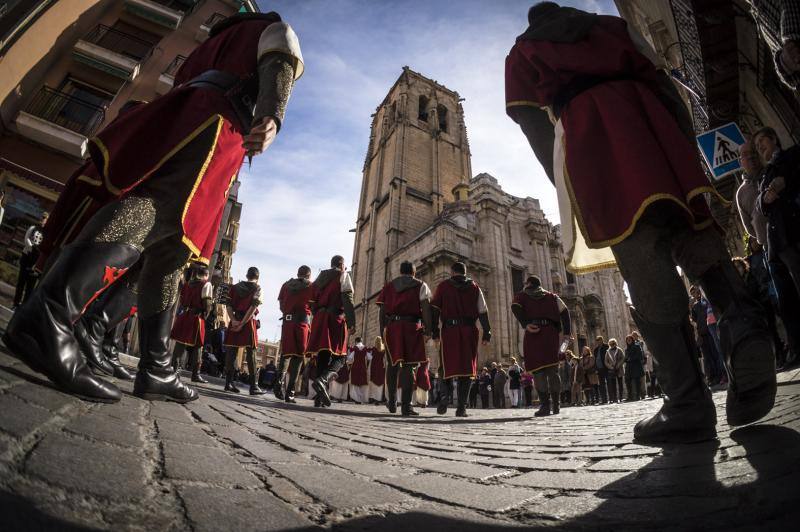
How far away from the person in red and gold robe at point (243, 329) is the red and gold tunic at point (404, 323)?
2526mm

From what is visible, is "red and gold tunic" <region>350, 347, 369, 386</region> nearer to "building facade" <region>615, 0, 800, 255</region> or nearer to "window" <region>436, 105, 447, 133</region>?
"building facade" <region>615, 0, 800, 255</region>

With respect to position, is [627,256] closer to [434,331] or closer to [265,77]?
[265,77]

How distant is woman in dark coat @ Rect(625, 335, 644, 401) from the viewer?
35.4 feet

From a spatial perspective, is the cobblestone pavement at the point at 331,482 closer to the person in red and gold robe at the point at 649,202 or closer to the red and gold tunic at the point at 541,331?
the person in red and gold robe at the point at 649,202

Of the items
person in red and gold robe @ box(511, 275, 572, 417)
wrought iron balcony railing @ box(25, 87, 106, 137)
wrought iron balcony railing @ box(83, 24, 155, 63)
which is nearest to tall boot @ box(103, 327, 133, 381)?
person in red and gold robe @ box(511, 275, 572, 417)

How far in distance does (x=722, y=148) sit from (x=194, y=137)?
26.4 ft

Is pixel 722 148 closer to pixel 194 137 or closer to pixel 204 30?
pixel 194 137

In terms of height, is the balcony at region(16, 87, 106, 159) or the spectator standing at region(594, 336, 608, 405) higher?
the balcony at region(16, 87, 106, 159)

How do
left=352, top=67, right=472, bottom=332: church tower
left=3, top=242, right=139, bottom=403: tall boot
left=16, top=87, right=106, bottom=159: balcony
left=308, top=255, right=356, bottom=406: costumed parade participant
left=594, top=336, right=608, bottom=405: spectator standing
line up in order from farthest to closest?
1. left=352, top=67, right=472, bottom=332: church tower
2. left=594, top=336, right=608, bottom=405: spectator standing
3. left=16, top=87, right=106, bottom=159: balcony
4. left=308, top=255, right=356, bottom=406: costumed parade participant
5. left=3, top=242, right=139, bottom=403: tall boot

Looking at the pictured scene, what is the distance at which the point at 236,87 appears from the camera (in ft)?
7.41

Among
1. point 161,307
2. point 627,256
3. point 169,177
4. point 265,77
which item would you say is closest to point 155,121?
point 169,177

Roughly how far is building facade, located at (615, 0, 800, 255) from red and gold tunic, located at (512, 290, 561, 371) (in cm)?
379

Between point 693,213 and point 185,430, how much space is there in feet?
7.57

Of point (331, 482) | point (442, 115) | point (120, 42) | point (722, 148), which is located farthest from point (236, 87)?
point (442, 115)
